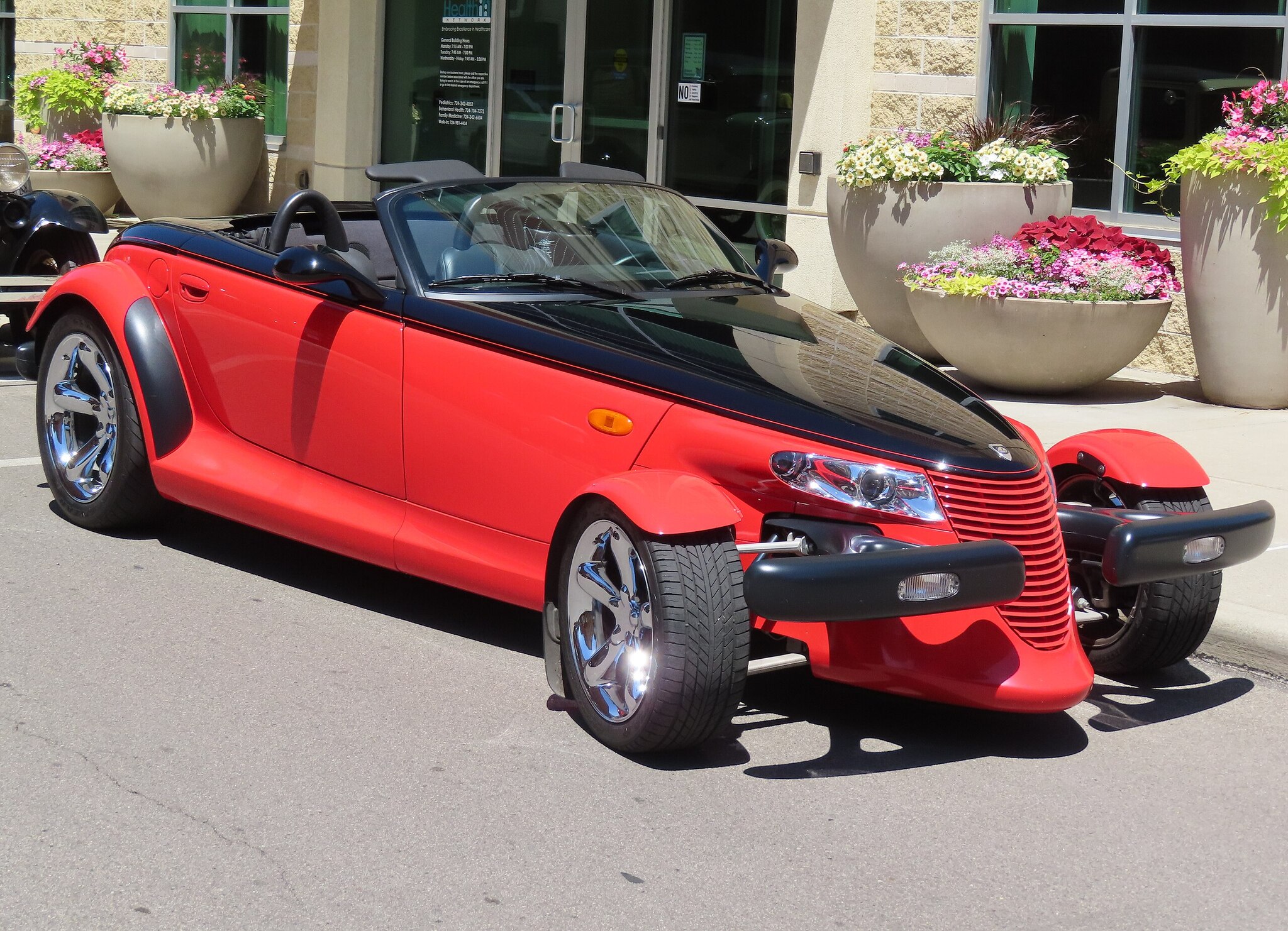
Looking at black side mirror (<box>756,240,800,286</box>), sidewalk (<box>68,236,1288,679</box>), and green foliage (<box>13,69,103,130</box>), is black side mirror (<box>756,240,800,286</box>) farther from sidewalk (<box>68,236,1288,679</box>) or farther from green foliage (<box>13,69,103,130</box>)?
green foliage (<box>13,69,103,130</box>)

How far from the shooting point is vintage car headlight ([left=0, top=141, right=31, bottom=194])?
9.79m

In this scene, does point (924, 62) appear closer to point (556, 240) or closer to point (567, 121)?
point (567, 121)

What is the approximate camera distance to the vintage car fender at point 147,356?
5.82m

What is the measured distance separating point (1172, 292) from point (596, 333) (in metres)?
5.93

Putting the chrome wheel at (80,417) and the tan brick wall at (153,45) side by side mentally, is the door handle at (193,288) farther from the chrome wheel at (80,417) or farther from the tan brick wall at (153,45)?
the tan brick wall at (153,45)

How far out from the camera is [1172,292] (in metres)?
9.73

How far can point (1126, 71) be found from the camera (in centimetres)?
1088

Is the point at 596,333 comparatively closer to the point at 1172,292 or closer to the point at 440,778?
the point at 440,778

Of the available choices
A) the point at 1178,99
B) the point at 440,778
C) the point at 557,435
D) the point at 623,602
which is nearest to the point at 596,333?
the point at 557,435

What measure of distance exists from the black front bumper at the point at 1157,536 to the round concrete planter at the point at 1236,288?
4702 mm

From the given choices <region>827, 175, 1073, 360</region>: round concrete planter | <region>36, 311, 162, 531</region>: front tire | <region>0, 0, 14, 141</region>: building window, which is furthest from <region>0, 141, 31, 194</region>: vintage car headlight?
<region>0, 0, 14, 141</region>: building window

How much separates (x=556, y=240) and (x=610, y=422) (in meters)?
1.12

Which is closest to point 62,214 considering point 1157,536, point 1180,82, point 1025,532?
point 1180,82

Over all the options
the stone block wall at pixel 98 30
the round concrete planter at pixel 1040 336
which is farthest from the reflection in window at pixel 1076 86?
the stone block wall at pixel 98 30
